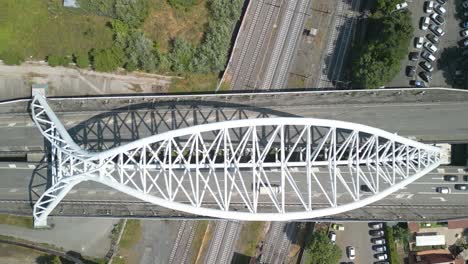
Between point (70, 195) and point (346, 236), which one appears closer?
point (70, 195)

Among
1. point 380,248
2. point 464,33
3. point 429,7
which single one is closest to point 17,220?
point 380,248

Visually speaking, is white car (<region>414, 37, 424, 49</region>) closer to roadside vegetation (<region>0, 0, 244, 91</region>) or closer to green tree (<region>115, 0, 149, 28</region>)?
roadside vegetation (<region>0, 0, 244, 91</region>)

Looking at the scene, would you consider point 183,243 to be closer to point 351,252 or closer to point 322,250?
point 322,250

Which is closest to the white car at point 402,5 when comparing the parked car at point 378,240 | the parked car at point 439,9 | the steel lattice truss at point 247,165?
the parked car at point 439,9

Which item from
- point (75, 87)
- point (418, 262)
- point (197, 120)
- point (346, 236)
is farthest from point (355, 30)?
point (75, 87)

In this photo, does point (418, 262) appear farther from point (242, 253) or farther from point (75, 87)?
point (75, 87)

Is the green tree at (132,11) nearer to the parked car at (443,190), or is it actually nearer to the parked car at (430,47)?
the parked car at (430,47)
